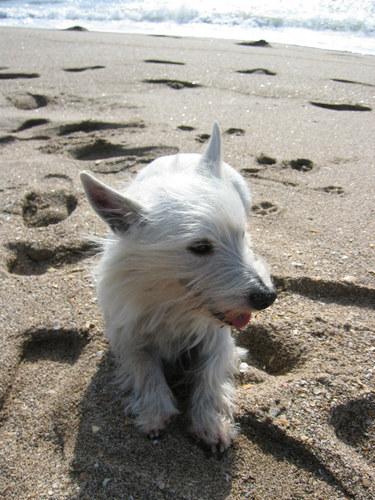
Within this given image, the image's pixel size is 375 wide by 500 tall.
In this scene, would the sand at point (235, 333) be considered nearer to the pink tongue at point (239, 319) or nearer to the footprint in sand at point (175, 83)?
the footprint in sand at point (175, 83)

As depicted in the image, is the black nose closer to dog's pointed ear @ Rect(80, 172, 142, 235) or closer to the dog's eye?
the dog's eye

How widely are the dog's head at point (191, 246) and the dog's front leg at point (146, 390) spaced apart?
0.50 metres

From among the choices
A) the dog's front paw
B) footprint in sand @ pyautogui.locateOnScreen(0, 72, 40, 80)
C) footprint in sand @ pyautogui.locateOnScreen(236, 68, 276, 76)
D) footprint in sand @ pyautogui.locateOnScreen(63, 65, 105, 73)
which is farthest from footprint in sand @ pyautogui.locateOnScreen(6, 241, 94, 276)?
footprint in sand @ pyautogui.locateOnScreen(236, 68, 276, 76)

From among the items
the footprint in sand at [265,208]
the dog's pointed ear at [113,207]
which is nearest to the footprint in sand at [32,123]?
the footprint in sand at [265,208]

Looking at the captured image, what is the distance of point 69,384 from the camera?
2.80m

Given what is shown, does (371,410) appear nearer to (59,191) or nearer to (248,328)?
(248,328)

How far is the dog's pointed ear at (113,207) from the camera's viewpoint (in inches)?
98.3

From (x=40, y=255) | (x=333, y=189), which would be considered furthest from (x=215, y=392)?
(x=333, y=189)

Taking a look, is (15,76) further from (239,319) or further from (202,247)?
(239,319)

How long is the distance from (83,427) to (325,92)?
21.0 ft

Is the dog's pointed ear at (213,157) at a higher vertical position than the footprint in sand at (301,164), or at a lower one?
higher

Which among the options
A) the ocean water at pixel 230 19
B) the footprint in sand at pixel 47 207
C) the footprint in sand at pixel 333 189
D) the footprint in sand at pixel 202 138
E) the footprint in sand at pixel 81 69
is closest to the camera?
the footprint in sand at pixel 47 207

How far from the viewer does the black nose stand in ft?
7.73

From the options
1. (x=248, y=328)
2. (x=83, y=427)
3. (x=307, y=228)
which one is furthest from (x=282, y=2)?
(x=83, y=427)
